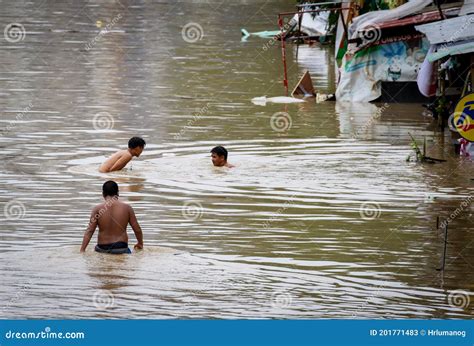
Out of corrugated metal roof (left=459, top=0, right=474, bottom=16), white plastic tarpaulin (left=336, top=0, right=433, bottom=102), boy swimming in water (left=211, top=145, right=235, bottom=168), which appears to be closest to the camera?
boy swimming in water (left=211, top=145, right=235, bottom=168)

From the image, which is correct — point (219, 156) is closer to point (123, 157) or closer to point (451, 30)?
point (123, 157)

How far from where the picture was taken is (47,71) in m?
30.2

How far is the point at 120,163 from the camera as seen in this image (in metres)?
18.5

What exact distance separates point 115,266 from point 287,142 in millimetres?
8891

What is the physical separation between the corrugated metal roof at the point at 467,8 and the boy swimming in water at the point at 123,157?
281 inches

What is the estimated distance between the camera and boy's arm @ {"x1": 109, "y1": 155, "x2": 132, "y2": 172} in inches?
728

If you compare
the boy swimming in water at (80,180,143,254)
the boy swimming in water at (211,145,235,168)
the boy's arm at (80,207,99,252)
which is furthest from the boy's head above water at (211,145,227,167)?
the boy's arm at (80,207,99,252)

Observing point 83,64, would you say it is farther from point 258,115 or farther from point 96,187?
point 96,187

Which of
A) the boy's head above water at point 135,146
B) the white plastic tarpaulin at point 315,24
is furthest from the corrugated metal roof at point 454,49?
the white plastic tarpaulin at point 315,24

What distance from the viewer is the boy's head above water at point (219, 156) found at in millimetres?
18469

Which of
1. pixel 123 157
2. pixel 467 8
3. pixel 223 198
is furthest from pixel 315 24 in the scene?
pixel 223 198

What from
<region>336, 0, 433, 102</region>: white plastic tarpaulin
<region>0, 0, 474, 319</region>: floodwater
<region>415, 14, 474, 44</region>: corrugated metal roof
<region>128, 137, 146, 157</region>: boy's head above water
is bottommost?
<region>0, 0, 474, 319</region>: floodwater

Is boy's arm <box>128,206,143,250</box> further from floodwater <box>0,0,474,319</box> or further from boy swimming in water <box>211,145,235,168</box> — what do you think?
boy swimming in water <box>211,145,235,168</box>

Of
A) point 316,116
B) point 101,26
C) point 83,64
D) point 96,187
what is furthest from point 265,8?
point 96,187
